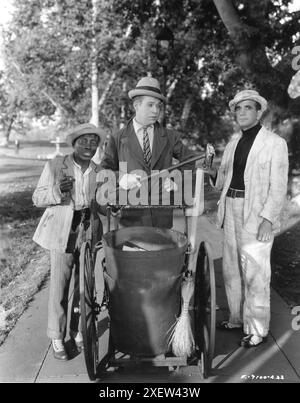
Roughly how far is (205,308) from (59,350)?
1.13m

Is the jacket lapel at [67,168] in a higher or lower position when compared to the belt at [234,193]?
higher

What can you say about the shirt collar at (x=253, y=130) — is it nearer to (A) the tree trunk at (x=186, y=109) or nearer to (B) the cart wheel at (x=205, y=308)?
(B) the cart wheel at (x=205, y=308)

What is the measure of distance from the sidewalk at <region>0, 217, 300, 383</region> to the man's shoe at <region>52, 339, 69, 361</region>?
4 cm

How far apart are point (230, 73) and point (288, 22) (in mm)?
2634

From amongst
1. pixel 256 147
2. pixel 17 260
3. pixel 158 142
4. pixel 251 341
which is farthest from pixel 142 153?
pixel 17 260

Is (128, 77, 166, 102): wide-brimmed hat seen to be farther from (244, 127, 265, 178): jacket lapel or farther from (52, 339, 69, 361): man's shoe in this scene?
(52, 339, 69, 361): man's shoe

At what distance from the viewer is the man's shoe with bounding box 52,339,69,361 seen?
327 centimetres

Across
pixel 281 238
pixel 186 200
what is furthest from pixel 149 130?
pixel 281 238

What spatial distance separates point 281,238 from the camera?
7090 millimetres

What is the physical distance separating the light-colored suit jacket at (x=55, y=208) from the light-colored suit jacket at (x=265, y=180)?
123cm

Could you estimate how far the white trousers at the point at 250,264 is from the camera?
137 inches

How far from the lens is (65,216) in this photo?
321 centimetres

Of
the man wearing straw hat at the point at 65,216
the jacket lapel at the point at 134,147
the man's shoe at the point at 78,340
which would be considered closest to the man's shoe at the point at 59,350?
the man wearing straw hat at the point at 65,216
